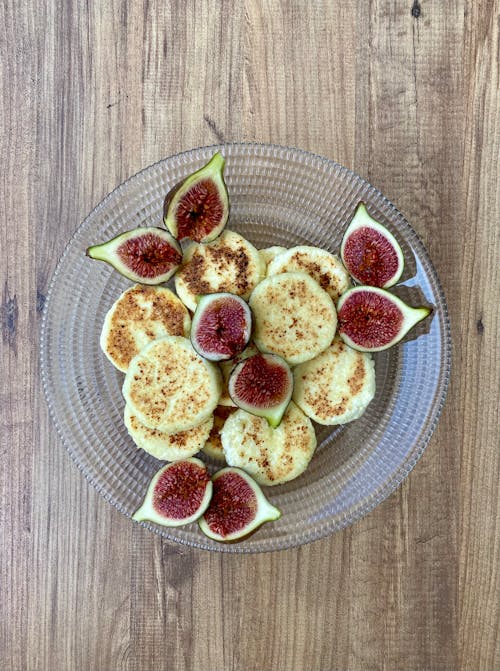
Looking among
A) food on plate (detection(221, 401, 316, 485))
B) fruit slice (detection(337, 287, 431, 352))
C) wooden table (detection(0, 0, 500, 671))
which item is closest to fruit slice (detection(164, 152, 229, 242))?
wooden table (detection(0, 0, 500, 671))

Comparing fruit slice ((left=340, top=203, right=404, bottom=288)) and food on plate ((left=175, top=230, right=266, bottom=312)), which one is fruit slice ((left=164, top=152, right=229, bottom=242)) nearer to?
food on plate ((left=175, top=230, right=266, bottom=312))

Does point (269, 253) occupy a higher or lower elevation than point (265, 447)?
higher

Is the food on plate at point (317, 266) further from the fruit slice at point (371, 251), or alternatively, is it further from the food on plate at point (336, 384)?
the food on plate at point (336, 384)

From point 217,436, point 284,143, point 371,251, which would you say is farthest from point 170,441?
point 284,143

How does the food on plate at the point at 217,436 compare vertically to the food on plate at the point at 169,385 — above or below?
below

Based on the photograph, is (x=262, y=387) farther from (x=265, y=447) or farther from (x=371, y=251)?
(x=371, y=251)

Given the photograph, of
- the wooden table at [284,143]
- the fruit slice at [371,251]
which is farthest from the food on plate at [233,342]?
the wooden table at [284,143]

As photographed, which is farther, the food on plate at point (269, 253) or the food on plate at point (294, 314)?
the food on plate at point (269, 253)
